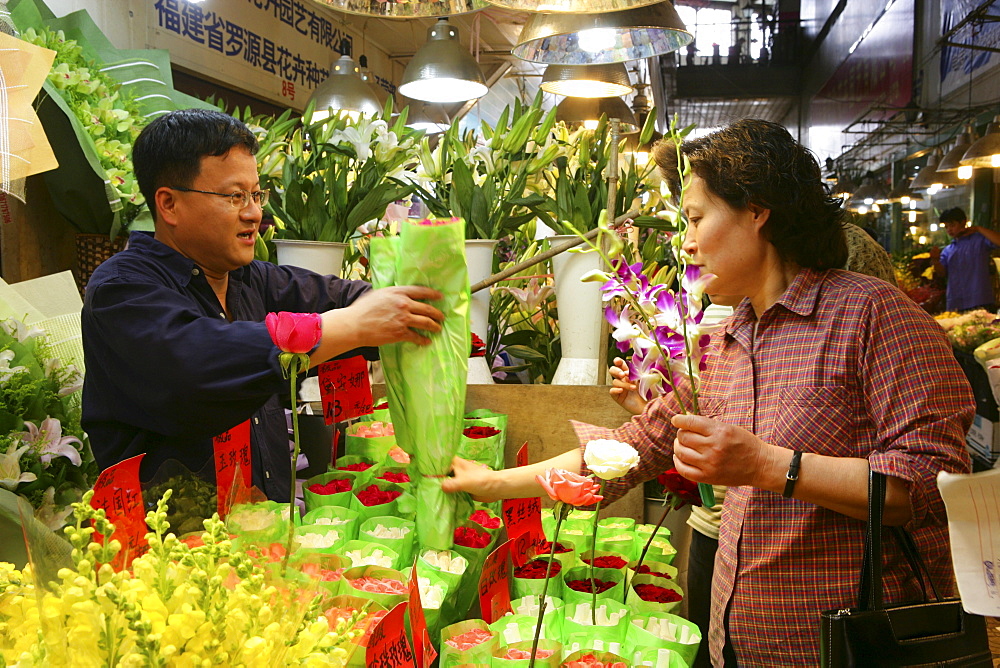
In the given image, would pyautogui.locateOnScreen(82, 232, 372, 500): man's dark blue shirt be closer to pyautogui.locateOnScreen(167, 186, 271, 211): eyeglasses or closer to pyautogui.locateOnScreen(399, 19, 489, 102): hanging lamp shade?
pyautogui.locateOnScreen(167, 186, 271, 211): eyeglasses

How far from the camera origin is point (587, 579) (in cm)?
151

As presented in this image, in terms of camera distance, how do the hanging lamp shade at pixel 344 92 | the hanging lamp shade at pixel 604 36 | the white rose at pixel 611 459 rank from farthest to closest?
1. the hanging lamp shade at pixel 344 92
2. the hanging lamp shade at pixel 604 36
3. the white rose at pixel 611 459

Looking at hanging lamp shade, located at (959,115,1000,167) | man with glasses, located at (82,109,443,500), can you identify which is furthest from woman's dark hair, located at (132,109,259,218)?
hanging lamp shade, located at (959,115,1000,167)

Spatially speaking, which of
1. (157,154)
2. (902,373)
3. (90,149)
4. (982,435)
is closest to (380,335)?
(157,154)

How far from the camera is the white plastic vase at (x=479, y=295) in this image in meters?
1.99

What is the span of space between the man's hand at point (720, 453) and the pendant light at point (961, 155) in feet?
18.9

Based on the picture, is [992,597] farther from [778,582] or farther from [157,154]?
[157,154]

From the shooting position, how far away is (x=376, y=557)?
1276 millimetres

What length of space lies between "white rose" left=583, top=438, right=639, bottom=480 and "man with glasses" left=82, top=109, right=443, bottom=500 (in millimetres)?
351

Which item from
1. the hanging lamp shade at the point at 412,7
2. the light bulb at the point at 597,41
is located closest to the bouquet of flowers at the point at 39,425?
Result: the hanging lamp shade at the point at 412,7

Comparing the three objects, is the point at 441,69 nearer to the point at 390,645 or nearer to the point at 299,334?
the point at 299,334

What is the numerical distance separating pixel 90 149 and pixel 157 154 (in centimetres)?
59

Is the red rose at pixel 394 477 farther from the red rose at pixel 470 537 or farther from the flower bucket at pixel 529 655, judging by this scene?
the flower bucket at pixel 529 655

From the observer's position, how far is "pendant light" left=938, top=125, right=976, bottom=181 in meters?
6.06
